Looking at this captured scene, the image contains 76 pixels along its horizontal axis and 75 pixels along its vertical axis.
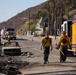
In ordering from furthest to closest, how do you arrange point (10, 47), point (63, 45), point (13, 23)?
point (13, 23)
point (10, 47)
point (63, 45)

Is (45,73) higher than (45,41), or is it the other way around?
(45,41)

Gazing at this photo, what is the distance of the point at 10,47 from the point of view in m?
31.7

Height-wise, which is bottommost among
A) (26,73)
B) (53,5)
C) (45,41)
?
(26,73)

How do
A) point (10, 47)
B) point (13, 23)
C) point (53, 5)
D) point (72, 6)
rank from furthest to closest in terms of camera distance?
point (13, 23)
point (72, 6)
point (53, 5)
point (10, 47)

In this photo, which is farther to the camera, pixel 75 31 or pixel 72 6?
pixel 72 6

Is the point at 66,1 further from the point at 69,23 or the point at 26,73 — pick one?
the point at 26,73

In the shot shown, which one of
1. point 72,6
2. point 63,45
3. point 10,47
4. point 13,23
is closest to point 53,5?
point 72,6

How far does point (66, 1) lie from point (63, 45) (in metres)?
111

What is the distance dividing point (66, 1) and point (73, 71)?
A: 116m

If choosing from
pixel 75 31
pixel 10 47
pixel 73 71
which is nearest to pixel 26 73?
pixel 73 71

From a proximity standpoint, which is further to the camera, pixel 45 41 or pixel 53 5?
pixel 53 5

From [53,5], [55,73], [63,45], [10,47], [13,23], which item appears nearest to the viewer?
[55,73]

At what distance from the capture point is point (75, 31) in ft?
86.3

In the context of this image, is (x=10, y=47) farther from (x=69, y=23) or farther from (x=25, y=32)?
(x=25, y=32)
